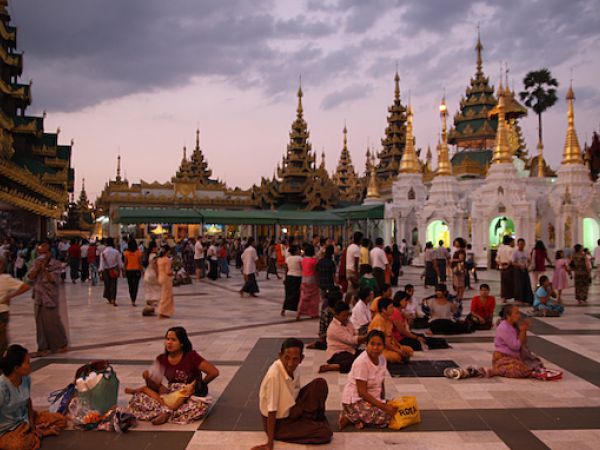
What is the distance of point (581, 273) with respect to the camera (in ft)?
41.2

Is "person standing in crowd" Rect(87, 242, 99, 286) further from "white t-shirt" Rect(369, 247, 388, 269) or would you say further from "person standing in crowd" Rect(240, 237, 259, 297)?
"white t-shirt" Rect(369, 247, 388, 269)

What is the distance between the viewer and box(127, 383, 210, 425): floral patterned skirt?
4.96 meters

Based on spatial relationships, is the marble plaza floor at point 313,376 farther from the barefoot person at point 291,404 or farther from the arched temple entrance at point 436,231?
the arched temple entrance at point 436,231

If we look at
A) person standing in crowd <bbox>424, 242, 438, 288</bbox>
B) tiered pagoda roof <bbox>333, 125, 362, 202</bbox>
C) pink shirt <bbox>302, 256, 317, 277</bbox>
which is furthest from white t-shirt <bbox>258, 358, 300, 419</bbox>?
tiered pagoda roof <bbox>333, 125, 362, 202</bbox>

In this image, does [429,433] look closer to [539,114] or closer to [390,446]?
[390,446]

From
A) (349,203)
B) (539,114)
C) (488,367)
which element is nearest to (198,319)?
(488,367)

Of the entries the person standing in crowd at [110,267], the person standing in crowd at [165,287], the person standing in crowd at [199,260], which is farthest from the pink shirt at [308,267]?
the person standing in crowd at [199,260]

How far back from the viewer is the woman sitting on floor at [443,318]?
8.98 metres

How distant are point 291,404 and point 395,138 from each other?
4521 centimetres

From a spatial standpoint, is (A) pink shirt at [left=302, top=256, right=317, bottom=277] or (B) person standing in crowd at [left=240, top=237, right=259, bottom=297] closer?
(A) pink shirt at [left=302, top=256, right=317, bottom=277]

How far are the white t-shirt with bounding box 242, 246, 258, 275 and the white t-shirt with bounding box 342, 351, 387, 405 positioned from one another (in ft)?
28.8

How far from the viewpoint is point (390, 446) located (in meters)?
4.45

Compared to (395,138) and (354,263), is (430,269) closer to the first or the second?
(354,263)

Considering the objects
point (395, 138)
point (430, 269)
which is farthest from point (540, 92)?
point (430, 269)
